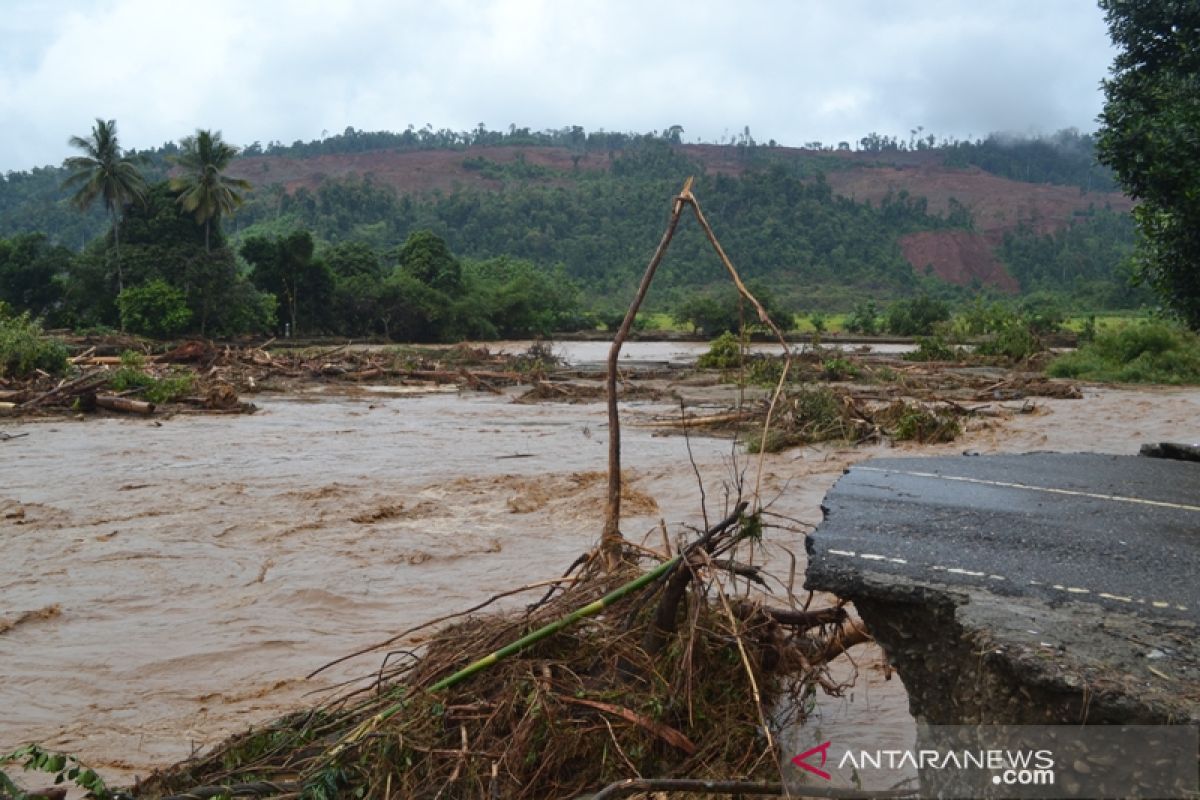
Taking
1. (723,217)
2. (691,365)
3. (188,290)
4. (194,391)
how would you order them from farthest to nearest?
1. (723,217)
2. (188,290)
3. (691,365)
4. (194,391)

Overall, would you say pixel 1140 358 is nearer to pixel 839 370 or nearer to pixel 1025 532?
pixel 839 370

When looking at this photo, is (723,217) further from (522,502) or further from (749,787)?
(749,787)

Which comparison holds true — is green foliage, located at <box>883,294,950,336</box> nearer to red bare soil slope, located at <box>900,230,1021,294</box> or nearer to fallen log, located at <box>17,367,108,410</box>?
fallen log, located at <box>17,367,108,410</box>

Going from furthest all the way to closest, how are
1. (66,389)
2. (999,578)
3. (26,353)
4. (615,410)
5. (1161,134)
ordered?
1. (26,353)
2. (66,389)
3. (1161,134)
4. (615,410)
5. (999,578)

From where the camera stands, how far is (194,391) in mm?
20359

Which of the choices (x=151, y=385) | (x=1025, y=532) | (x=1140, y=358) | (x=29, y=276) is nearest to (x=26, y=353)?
(x=151, y=385)

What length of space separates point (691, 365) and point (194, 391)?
17025mm

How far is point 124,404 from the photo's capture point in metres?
18.3

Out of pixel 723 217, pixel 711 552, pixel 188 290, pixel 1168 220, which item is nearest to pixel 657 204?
pixel 723 217

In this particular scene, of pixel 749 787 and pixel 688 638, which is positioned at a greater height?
pixel 688 638

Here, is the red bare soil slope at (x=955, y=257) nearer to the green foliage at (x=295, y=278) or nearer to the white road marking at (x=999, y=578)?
the green foliage at (x=295, y=278)

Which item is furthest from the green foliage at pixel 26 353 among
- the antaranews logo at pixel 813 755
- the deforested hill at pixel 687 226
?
the deforested hill at pixel 687 226

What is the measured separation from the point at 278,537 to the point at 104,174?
128 ft

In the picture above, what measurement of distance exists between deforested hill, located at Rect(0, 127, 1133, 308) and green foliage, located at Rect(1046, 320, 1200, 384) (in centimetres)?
5092
